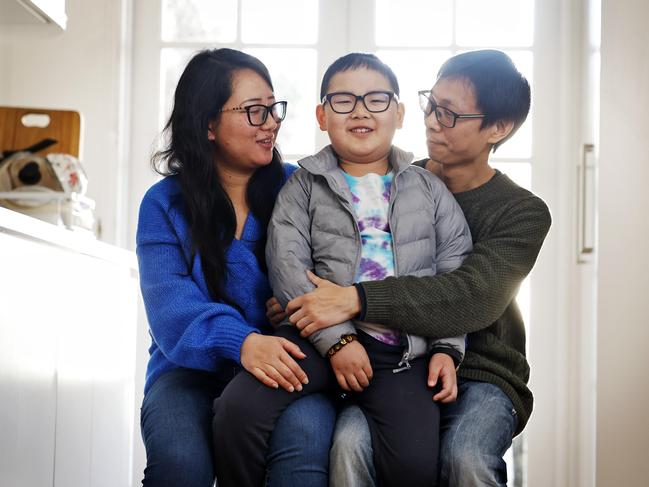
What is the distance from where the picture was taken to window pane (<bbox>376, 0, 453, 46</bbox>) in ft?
10.4

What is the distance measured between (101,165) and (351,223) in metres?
1.72

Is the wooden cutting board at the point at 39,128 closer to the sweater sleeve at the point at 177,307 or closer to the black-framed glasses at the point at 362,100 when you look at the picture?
the sweater sleeve at the point at 177,307

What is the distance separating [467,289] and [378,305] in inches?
5.7

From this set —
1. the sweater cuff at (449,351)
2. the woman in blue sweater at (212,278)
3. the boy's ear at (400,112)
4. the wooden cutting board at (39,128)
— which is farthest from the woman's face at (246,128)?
the wooden cutting board at (39,128)

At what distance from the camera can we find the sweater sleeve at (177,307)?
57.0 inches

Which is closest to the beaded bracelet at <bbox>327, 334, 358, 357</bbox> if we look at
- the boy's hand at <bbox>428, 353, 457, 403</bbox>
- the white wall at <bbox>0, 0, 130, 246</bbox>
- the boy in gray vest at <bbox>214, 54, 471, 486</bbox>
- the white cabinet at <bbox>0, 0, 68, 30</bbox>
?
the boy in gray vest at <bbox>214, 54, 471, 486</bbox>

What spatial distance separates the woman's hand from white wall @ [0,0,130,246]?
1689 mm

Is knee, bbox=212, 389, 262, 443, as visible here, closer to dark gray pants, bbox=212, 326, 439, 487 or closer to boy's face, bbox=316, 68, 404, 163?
dark gray pants, bbox=212, 326, 439, 487

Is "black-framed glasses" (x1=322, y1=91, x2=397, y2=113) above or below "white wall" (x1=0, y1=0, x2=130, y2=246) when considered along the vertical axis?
below

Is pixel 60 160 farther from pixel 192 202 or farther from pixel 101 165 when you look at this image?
pixel 192 202

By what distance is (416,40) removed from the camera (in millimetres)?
3168

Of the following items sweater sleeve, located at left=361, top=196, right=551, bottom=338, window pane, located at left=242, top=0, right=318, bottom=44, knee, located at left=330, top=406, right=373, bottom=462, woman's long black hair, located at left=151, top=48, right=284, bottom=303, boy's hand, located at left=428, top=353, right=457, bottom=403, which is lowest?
knee, located at left=330, top=406, right=373, bottom=462

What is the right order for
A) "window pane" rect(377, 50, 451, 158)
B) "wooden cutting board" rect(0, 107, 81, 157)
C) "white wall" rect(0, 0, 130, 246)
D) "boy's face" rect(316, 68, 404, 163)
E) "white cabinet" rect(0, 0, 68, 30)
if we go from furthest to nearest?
"window pane" rect(377, 50, 451, 158) < "white wall" rect(0, 0, 130, 246) < "wooden cutting board" rect(0, 107, 81, 157) < "white cabinet" rect(0, 0, 68, 30) < "boy's face" rect(316, 68, 404, 163)

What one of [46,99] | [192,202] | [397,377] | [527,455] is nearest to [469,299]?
[397,377]
